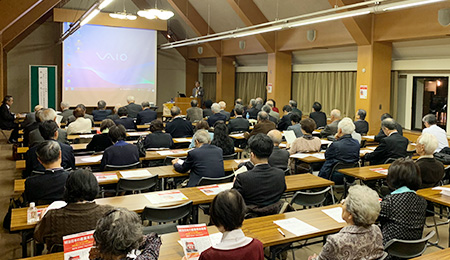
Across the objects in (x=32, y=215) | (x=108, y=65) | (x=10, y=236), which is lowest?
(x=10, y=236)

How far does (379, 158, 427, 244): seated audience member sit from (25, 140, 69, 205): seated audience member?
2765 millimetres

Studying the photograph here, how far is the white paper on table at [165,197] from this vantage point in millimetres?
3750

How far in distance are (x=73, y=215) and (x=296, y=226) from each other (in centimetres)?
165

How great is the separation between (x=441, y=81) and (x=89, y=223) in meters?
9.42

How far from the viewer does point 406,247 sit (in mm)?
2902

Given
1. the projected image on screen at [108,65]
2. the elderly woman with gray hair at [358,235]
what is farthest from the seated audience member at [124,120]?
the elderly woman with gray hair at [358,235]

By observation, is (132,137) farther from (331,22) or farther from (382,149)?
(331,22)

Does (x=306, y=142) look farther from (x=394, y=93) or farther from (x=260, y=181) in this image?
(x=394, y=93)

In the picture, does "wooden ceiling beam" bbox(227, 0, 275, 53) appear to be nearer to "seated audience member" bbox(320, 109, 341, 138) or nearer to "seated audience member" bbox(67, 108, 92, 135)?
"seated audience member" bbox(320, 109, 341, 138)

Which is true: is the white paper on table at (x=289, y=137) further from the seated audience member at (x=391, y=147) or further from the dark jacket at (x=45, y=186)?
the dark jacket at (x=45, y=186)

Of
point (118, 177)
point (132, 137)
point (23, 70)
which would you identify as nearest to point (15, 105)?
point (23, 70)

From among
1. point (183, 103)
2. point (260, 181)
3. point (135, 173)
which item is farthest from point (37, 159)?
point (183, 103)

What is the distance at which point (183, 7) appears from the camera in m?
15.0

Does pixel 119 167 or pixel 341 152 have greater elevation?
pixel 341 152
